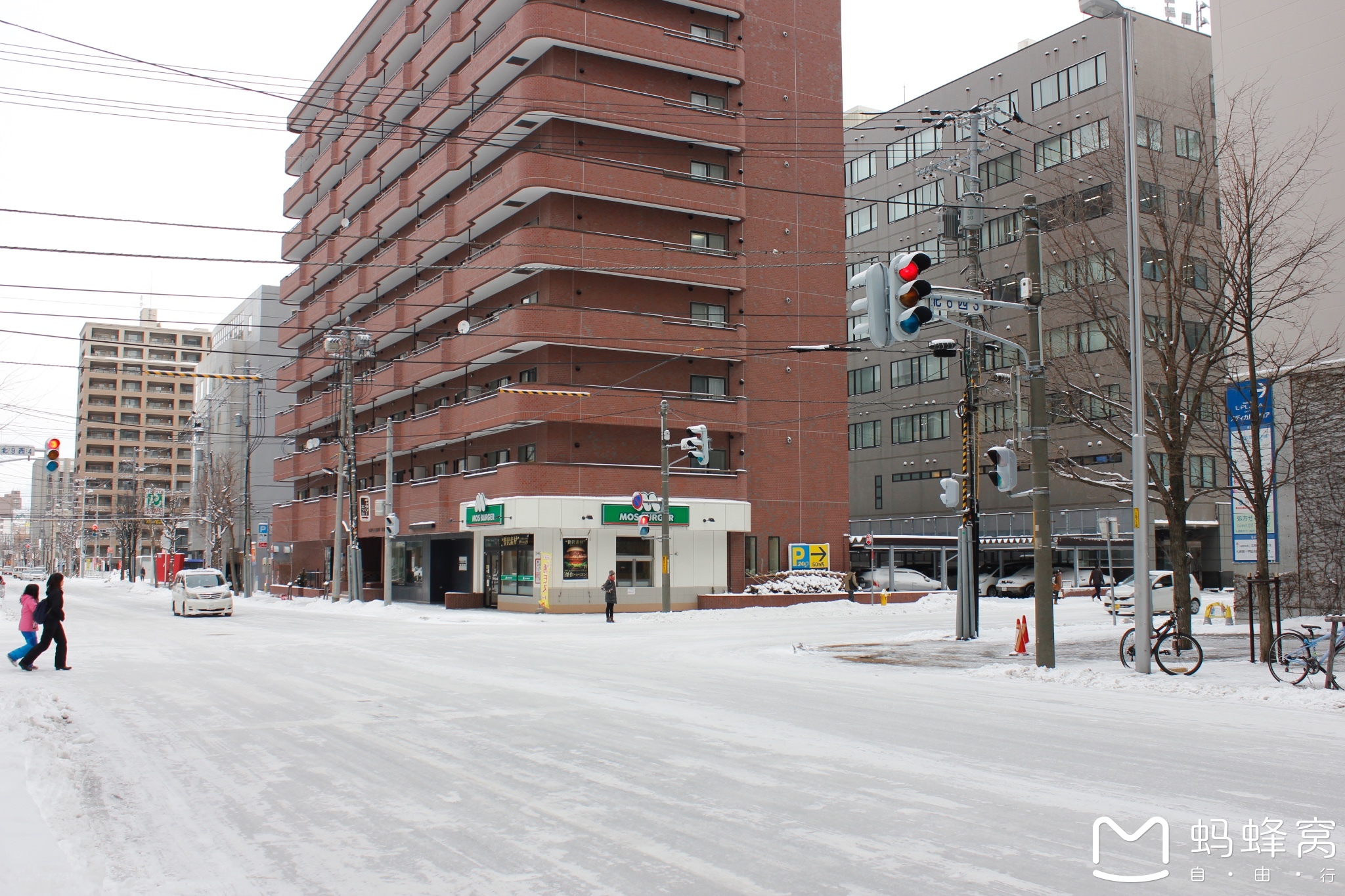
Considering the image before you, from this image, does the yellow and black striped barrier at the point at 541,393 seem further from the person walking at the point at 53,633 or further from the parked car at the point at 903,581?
the person walking at the point at 53,633

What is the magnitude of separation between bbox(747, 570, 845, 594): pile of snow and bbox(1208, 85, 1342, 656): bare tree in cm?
2050

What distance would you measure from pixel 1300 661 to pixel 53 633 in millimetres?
20044

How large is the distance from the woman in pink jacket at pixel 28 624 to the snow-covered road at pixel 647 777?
0.68 m

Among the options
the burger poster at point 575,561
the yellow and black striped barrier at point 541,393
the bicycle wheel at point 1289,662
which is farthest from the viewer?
the burger poster at point 575,561

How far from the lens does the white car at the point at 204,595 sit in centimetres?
3853

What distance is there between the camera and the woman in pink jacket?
691 inches

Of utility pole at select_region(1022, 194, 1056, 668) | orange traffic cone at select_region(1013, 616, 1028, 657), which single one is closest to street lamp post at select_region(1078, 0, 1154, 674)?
utility pole at select_region(1022, 194, 1056, 668)

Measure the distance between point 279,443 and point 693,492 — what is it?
2415 inches

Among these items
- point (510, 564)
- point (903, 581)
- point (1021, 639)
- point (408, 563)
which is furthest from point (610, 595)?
point (408, 563)

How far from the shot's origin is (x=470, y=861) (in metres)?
6.36

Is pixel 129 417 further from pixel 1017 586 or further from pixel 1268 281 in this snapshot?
pixel 1268 281

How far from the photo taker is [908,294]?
1334 centimetres

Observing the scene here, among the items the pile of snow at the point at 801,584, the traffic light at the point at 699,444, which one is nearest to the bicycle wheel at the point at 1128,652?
the traffic light at the point at 699,444

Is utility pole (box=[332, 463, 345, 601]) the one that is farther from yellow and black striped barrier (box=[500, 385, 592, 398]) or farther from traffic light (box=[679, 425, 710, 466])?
traffic light (box=[679, 425, 710, 466])
